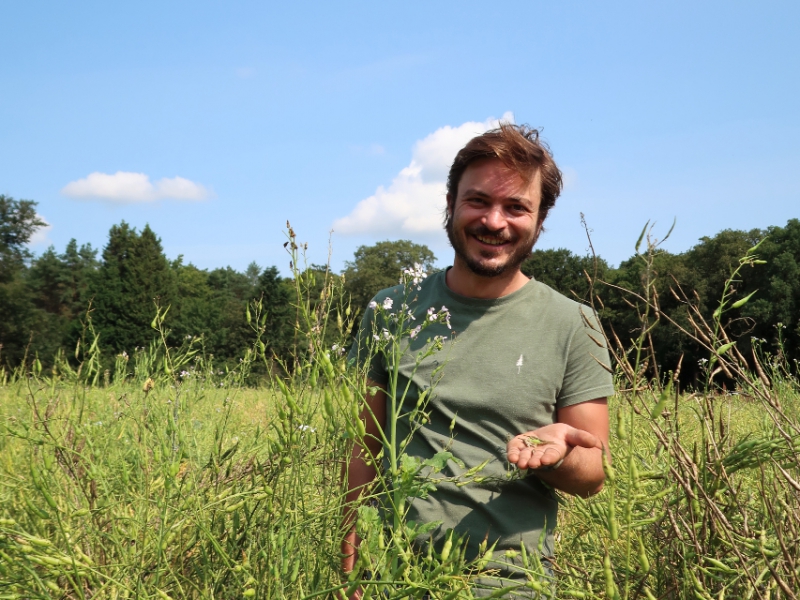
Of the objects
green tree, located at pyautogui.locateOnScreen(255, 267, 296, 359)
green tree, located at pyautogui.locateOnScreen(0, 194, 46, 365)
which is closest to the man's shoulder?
green tree, located at pyautogui.locateOnScreen(255, 267, 296, 359)

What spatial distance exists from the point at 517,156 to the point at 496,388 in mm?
904

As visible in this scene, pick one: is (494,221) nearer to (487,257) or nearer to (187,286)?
(487,257)

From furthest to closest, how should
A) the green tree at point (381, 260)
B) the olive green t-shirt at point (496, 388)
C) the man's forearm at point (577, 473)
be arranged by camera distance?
the green tree at point (381, 260), the olive green t-shirt at point (496, 388), the man's forearm at point (577, 473)

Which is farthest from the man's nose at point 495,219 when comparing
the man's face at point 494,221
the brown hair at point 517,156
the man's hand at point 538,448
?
the man's hand at point 538,448

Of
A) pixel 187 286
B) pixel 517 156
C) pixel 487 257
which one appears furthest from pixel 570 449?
pixel 187 286

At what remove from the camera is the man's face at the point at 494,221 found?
2.47 meters

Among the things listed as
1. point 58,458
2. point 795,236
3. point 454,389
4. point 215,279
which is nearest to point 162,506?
point 58,458

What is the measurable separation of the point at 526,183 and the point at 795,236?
→ 32.6 meters

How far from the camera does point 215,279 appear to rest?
77750 millimetres

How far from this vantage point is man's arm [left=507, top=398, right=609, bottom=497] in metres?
1.44

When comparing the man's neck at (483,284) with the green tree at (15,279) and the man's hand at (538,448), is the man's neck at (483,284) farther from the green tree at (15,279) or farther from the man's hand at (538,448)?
the green tree at (15,279)

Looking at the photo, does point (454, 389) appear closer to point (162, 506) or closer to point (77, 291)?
point (162, 506)

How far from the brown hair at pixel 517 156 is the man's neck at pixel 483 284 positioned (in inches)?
14.0

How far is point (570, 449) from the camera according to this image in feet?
5.46
